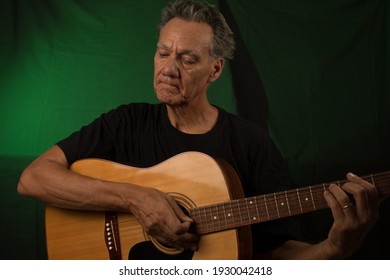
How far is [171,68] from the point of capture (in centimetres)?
147

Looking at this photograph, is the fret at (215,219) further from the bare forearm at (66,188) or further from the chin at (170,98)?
the chin at (170,98)

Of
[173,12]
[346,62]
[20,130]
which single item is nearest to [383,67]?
[346,62]

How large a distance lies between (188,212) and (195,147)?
241 millimetres

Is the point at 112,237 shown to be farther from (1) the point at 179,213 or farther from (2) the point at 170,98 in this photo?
(2) the point at 170,98

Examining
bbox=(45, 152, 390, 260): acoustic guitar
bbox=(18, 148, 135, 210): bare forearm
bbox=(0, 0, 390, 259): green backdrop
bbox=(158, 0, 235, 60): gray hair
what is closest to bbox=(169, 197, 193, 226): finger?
bbox=(45, 152, 390, 260): acoustic guitar

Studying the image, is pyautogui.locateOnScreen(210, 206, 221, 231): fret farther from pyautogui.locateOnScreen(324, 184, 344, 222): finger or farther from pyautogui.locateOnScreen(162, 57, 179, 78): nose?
pyautogui.locateOnScreen(162, 57, 179, 78): nose

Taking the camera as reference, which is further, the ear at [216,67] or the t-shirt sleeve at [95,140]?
the ear at [216,67]

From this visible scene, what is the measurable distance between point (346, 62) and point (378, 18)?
0.63 ft

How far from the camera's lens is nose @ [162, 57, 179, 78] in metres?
1.47

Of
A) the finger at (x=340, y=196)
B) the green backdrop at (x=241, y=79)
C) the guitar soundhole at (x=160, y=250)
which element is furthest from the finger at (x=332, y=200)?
the green backdrop at (x=241, y=79)

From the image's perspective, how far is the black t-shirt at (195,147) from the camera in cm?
148

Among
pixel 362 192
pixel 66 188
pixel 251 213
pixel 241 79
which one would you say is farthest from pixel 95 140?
pixel 362 192

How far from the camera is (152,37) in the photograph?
1924 mm
